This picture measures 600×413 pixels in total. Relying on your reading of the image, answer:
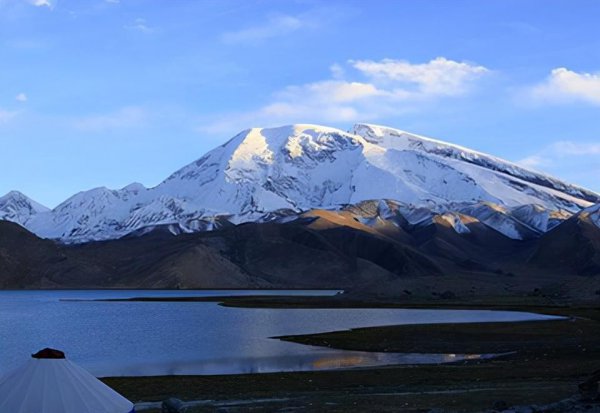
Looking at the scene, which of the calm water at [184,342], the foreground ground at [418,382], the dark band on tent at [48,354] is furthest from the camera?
the calm water at [184,342]

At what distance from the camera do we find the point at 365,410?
2847 centimetres

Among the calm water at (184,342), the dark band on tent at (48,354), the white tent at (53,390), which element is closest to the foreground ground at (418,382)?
the calm water at (184,342)

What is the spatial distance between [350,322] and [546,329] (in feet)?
94.3

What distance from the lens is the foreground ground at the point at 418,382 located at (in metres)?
30.7

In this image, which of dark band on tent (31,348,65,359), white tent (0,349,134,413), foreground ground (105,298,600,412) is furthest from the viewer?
foreground ground (105,298,600,412)

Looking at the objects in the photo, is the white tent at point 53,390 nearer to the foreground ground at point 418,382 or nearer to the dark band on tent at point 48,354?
the dark band on tent at point 48,354

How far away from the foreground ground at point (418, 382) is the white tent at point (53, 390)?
937 cm

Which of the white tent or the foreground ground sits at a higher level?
the white tent

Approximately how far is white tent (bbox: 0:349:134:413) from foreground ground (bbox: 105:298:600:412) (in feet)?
30.8

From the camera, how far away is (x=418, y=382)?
40750 millimetres

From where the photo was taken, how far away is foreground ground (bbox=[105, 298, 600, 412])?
30703mm

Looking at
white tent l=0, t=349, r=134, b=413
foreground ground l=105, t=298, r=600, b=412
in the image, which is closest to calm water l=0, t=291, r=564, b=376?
foreground ground l=105, t=298, r=600, b=412

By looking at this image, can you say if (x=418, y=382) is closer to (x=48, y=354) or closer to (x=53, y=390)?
(x=48, y=354)

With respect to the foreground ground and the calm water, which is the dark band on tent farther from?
the calm water
